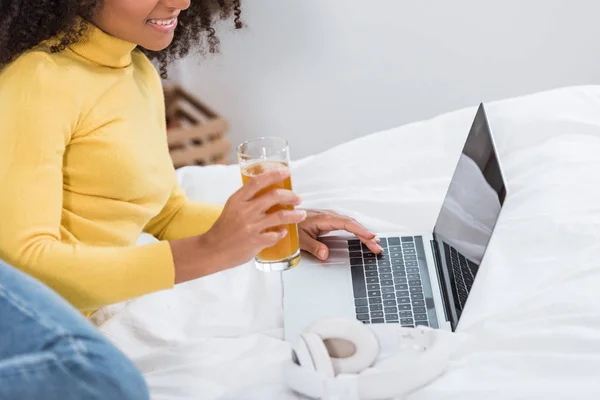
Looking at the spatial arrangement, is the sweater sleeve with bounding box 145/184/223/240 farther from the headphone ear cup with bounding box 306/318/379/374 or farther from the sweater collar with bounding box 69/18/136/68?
the headphone ear cup with bounding box 306/318/379/374

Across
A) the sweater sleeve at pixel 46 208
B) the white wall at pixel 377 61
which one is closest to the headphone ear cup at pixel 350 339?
the sweater sleeve at pixel 46 208

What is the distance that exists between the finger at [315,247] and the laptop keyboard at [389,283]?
49mm

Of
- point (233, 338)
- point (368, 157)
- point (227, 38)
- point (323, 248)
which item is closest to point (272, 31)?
point (227, 38)

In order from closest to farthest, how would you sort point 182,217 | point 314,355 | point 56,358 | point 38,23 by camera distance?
point 56,358 < point 314,355 < point 38,23 < point 182,217

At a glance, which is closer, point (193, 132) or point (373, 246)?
point (373, 246)

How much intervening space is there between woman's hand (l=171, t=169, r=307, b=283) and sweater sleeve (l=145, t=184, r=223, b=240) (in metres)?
0.41

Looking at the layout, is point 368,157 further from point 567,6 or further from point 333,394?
point 567,6

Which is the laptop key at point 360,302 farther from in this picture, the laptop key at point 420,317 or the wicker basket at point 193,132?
the wicker basket at point 193,132

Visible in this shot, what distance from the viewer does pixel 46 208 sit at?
1.11 metres

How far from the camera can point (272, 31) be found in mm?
3027

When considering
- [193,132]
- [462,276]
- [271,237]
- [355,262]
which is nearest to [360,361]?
[271,237]

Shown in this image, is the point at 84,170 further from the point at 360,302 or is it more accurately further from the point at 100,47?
the point at 360,302

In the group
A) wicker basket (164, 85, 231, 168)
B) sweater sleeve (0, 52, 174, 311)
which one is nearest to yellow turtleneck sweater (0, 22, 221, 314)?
sweater sleeve (0, 52, 174, 311)

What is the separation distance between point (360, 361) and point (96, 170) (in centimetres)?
50
